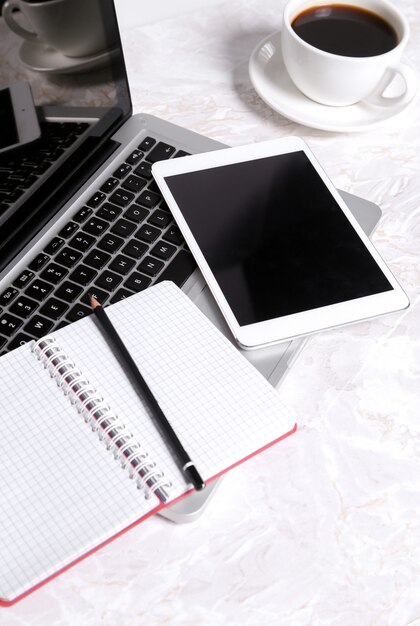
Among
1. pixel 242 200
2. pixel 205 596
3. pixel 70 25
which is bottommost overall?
pixel 205 596

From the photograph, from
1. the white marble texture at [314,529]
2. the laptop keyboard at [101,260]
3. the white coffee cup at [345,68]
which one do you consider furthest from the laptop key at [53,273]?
the white coffee cup at [345,68]

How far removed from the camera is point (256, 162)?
67cm

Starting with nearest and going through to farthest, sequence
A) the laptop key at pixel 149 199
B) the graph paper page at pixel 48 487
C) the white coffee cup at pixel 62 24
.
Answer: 1. the graph paper page at pixel 48 487
2. the white coffee cup at pixel 62 24
3. the laptop key at pixel 149 199

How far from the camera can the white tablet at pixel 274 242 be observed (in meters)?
0.56

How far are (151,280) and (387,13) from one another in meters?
0.39

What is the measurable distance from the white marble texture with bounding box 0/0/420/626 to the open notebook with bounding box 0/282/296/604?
6cm

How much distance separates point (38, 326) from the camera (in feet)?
1.82

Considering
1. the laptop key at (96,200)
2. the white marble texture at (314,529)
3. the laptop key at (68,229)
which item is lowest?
the white marble texture at (314,529)

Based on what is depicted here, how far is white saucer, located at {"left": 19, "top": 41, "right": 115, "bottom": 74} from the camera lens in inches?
21.6

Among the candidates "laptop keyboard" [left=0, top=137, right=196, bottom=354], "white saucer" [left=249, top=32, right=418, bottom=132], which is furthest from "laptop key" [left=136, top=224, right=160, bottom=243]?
"white saucer" [left=249, top=32, right=418, bottom=132]

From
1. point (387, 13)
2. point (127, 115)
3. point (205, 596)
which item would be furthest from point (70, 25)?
point (205, 596)

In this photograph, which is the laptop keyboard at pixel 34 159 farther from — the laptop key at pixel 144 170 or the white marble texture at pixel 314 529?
the white marble texture at pixel 314 529

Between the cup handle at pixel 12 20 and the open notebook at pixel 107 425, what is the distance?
0.22 m

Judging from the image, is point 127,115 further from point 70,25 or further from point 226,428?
point 226,428
